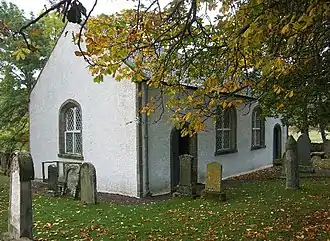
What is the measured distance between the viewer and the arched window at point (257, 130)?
2078 centimetres

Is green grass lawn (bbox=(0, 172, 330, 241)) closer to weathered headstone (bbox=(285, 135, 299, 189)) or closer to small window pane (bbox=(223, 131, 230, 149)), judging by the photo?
weathered headstone (bbox=(285, 135, 299, 189))

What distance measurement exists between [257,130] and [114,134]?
34.8ft

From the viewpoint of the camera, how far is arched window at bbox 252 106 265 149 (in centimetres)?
2078

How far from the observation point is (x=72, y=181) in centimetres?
1238

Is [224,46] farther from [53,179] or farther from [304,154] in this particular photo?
[304,154]

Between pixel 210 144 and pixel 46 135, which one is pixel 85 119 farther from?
pixel 210 144

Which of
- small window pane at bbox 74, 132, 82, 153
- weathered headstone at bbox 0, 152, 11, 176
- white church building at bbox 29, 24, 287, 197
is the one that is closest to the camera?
white church building at bbox 29, 24, 287, 197

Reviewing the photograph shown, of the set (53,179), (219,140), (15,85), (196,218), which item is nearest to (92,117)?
(53,179)

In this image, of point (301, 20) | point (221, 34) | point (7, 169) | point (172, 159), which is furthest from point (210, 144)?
point (301, 20)

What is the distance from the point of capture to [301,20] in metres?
4.39

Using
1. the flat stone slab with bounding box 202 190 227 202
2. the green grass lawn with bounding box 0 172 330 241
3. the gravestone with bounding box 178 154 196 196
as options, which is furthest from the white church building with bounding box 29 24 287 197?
the flat stone slab with bounding box 202 190 227 202

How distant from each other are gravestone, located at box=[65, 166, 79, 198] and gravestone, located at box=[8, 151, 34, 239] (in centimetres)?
541

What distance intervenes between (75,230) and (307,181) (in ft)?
32.1

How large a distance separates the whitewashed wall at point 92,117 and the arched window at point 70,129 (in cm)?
30
